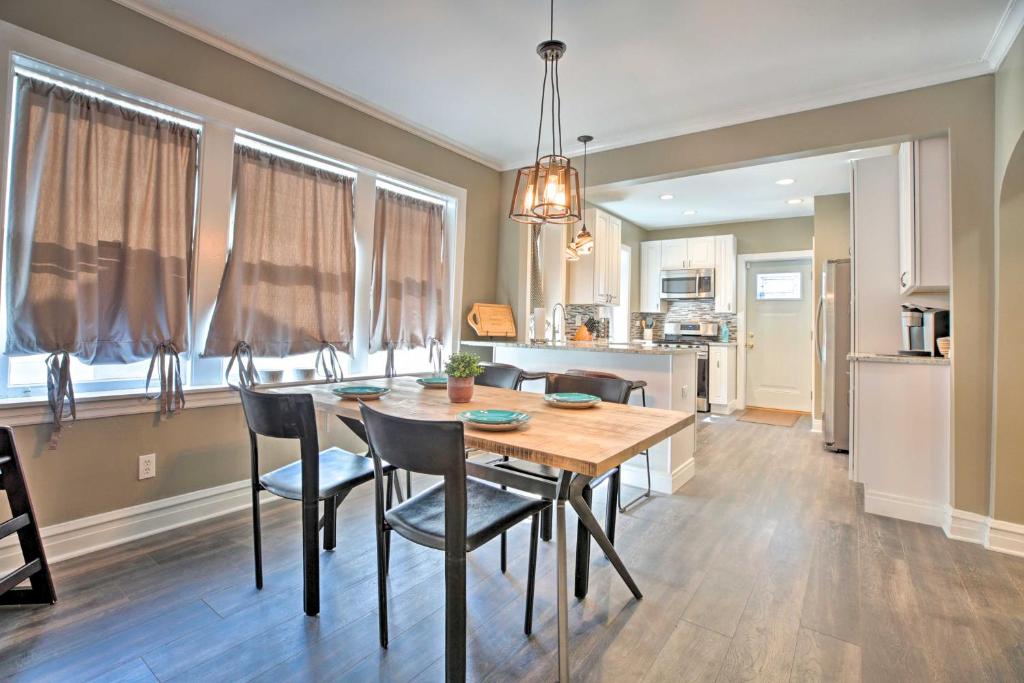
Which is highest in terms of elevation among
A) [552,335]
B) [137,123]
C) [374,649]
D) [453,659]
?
[137,123]

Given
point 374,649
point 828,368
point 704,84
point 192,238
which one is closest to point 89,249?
point 192,238

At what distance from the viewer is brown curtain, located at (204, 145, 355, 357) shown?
2.71m

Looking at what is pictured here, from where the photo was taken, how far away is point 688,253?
667 centimetres

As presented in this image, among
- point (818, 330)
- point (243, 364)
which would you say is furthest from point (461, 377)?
point (818, 330)

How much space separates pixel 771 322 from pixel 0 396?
718cm

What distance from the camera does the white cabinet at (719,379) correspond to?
6.07 meters

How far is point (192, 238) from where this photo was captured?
8.34 ft

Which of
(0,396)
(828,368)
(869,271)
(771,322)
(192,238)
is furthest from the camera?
(771,322)

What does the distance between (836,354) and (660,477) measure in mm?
2441

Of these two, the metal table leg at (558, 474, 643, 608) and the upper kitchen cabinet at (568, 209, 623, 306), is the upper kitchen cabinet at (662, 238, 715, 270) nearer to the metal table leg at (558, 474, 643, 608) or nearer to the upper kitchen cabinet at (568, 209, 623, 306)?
the upper kitchen cabinet at (568, 209, 623, 306)

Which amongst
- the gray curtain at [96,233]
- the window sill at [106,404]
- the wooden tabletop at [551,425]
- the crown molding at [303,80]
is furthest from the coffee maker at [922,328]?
the gray curtain at [96,233]

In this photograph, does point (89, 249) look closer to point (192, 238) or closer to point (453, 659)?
point (192, 238)

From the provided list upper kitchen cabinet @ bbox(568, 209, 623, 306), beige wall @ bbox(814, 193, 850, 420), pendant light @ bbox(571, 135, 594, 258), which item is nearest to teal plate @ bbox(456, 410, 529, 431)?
pendant light @ bbox(571, 135, 594, 258)

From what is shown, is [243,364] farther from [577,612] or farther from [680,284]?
[680,284]
